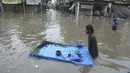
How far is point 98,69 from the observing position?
526 centimetres

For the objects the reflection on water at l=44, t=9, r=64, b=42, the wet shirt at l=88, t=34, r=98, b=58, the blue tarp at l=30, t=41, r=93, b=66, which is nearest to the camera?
the blue tarp at l=30, t=41, r=93, b=66

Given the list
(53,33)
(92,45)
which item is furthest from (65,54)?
(53,33)

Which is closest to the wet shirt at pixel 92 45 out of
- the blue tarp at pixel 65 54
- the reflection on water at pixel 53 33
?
the blue tarp at pixel 65 54

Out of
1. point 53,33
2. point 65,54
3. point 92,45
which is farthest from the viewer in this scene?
point 53,33

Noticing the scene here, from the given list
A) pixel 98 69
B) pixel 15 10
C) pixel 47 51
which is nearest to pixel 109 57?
pixel 98 69

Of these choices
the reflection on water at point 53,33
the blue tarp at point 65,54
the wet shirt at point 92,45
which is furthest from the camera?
the reflection on water at point 53,33

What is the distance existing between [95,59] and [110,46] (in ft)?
8.47

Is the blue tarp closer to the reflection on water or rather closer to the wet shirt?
the wet shirt

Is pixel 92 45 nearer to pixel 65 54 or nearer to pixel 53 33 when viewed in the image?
pixel 65 54

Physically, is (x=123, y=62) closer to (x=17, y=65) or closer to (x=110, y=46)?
(x=110, y=46)

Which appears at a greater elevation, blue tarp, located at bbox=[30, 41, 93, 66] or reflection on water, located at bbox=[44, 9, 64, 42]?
reflection on water, located at bbox=[44, 9, 64, 42]

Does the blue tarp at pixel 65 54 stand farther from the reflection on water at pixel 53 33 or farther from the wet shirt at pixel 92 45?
the reflection on water at pixel 53 33

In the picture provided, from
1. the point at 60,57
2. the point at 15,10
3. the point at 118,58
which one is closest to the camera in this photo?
the point at 60,57

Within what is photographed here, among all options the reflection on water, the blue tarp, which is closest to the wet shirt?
the blue tarp
